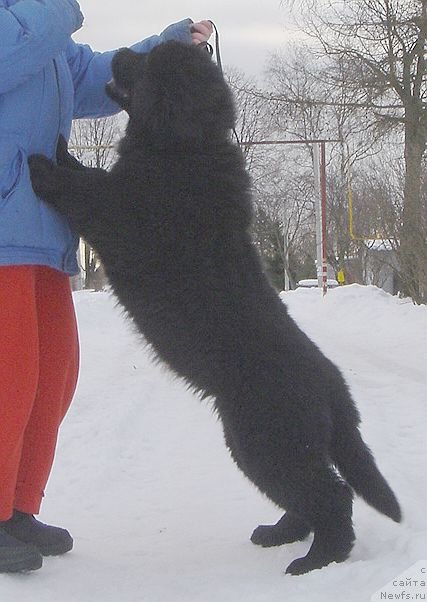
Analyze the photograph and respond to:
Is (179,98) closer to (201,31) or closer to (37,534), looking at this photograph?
(201,31)

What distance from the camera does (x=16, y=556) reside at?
2.53 metres

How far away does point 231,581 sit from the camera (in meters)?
2.53

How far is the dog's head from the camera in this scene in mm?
2879

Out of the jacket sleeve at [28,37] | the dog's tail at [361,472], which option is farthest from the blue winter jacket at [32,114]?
the dog's tail at [361,472]

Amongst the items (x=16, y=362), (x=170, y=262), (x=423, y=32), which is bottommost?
(x=16, y=362)

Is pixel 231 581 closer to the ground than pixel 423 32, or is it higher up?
closer to the ground

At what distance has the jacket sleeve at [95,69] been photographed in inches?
124

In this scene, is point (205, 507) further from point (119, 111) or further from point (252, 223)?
point (119, 111)

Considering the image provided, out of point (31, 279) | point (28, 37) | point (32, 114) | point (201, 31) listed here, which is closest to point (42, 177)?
point (32, 114)

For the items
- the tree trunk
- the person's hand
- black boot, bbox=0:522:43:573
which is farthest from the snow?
the tree trunk

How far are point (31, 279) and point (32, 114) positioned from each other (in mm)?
564

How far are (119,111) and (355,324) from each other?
9424mm

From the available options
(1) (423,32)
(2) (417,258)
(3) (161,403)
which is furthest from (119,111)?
(1) (423,32)

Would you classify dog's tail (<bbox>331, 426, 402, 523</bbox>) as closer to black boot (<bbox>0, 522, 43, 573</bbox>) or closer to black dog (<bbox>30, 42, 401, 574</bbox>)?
black dog (<bbox>30, 42, 401, 574</bbox>)
